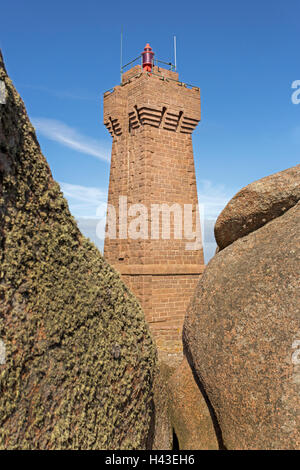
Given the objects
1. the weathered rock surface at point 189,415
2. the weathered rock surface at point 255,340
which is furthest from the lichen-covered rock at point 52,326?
the weathered rock surface at point 189,415

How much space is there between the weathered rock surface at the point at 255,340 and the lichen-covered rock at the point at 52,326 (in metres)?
0.67

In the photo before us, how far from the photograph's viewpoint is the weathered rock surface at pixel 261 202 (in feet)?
10.8

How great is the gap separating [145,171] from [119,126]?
2373 mm

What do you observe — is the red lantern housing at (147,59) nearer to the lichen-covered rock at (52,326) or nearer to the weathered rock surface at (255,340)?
the weathered rock surface at (255,340)

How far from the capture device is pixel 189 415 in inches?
130

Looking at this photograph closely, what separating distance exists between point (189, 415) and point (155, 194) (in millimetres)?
9436

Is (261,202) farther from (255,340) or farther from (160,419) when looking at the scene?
(160,419)

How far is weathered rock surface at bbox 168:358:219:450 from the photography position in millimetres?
3160

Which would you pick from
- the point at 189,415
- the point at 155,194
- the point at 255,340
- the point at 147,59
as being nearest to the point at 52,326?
the point at 255,340

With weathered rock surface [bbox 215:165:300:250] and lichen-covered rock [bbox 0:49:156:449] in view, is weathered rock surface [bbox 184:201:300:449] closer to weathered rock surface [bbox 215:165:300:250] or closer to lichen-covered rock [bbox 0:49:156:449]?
weathered rock surface [bbox 215:165:300:250]

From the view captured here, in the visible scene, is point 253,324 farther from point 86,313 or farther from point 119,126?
point 119,126

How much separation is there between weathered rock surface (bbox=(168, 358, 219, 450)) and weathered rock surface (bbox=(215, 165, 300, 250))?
148cm

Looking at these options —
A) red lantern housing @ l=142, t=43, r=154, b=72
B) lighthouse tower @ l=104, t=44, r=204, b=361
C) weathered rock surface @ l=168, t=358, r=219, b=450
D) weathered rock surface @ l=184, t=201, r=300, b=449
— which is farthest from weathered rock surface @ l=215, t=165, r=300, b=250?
red lantern housing @ l=142, t=43, r=154, b=72
